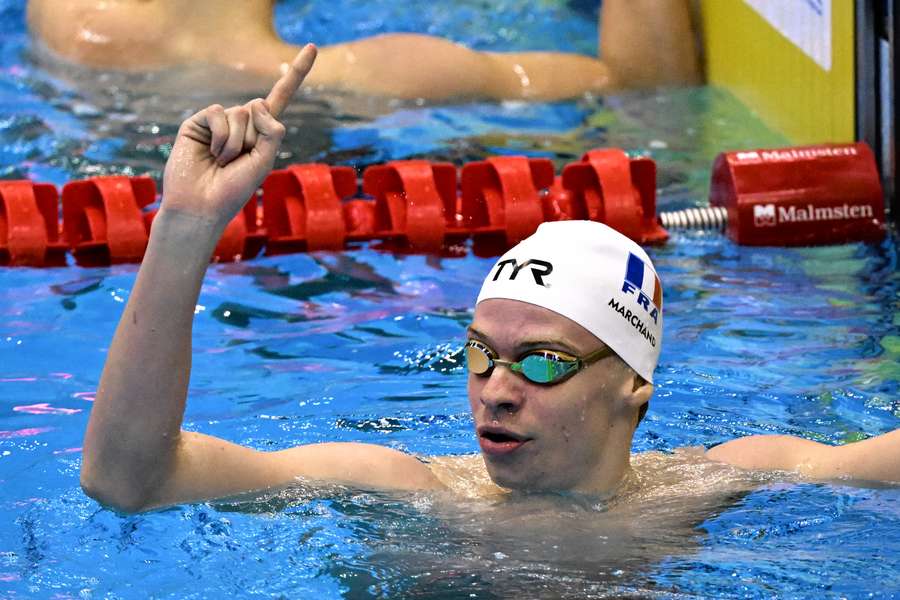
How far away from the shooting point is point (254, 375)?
426 cm

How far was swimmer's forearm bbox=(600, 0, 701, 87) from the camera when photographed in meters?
7.36

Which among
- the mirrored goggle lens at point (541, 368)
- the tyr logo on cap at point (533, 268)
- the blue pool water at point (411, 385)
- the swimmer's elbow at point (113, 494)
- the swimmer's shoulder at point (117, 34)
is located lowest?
the blue pool water at point (411, 385)

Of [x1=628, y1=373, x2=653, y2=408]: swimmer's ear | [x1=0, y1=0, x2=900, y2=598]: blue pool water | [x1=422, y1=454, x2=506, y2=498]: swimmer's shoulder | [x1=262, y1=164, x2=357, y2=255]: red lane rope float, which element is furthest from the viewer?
[x1=262, y1=164, x2=357, y2=255]: red lane rope float

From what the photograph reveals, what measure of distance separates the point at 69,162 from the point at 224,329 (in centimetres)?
209

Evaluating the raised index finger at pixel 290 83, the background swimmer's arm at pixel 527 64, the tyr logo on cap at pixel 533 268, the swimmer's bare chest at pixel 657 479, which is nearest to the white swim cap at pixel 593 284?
the tyr logo on cap at pixel 533 268

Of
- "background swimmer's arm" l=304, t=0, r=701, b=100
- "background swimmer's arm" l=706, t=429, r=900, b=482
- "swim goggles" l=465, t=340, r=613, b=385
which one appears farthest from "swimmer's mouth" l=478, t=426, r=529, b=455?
"background swimmer's arm" l=304, t=0, r=701, b=100

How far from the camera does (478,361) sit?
268cm

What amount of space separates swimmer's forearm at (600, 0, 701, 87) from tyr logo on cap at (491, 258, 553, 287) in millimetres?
4748

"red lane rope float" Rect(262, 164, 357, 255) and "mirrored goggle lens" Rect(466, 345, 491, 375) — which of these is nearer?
"mirrored goggle lens" Rect(466, 345, 491, 375)

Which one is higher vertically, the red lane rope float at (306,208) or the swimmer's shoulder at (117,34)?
the swimmer's shoulder at (117,34)

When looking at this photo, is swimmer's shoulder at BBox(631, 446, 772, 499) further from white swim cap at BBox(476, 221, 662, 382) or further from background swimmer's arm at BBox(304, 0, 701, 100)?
background swimmer's arm at BBox(304, 0, 701, 100)

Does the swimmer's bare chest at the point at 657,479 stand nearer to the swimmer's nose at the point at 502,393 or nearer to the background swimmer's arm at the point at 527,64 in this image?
the swimmer's nose at the point at 502,393

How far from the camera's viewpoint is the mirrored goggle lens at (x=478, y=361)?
8.75ft

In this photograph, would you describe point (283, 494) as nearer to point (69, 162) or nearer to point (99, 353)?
point (99, 353)
